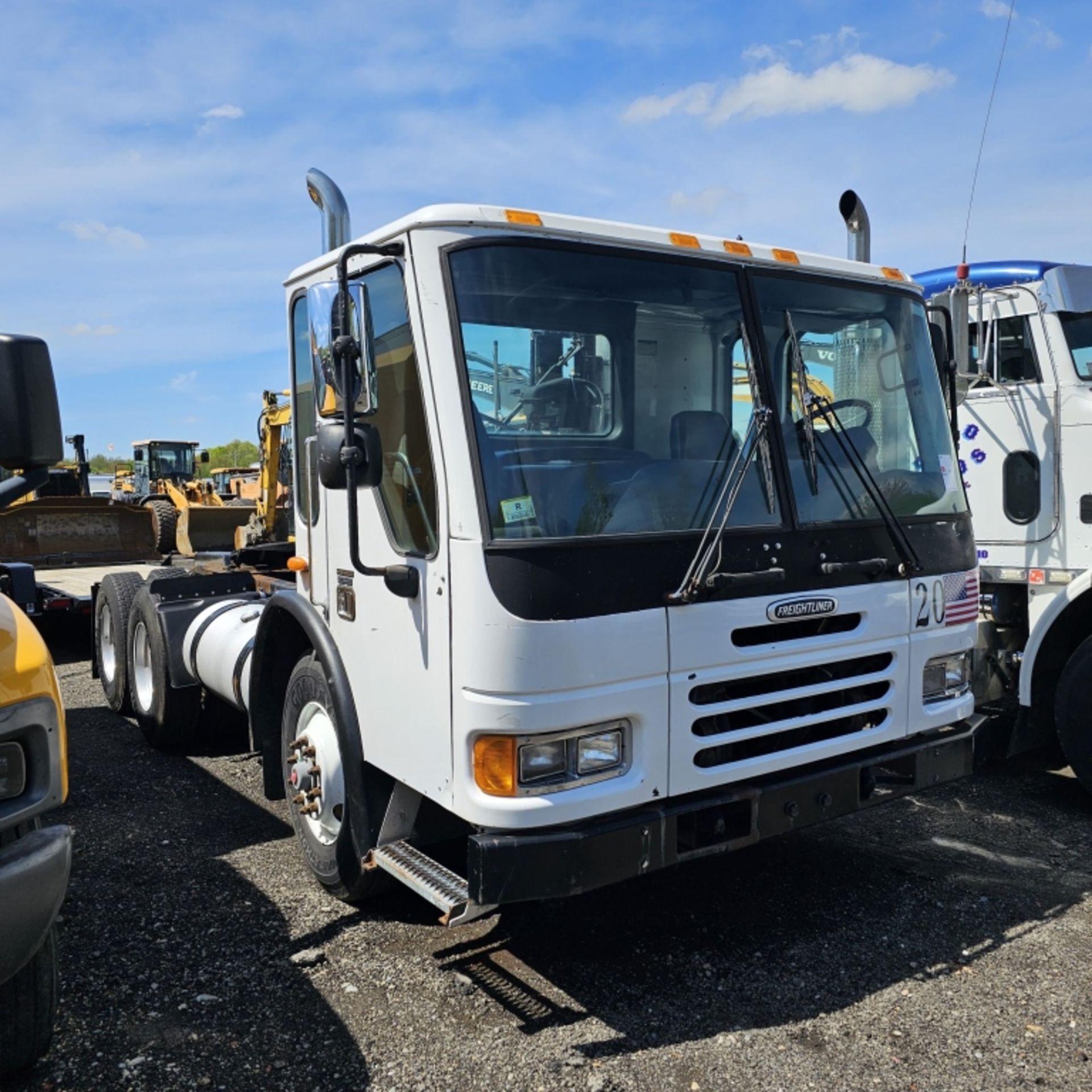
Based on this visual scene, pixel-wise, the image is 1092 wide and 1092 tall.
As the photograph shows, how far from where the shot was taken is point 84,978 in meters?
3.55

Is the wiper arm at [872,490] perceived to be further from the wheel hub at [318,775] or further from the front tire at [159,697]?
the front tire at [159,697]

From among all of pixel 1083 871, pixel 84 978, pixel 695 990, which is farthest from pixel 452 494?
pixel 1083 871

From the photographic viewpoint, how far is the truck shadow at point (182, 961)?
9.98 feet

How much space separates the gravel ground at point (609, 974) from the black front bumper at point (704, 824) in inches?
21.2

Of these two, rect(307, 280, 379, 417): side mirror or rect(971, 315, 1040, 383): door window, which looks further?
rect(971, 315, 1040, 383): door window

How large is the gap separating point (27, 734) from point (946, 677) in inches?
129

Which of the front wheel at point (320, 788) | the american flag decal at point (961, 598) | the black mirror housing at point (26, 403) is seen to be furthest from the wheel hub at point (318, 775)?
the american flag decal at point (961, 598)

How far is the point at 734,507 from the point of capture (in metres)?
3.43

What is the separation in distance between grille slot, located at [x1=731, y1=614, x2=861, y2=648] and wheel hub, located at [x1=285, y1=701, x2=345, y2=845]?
1.59 m

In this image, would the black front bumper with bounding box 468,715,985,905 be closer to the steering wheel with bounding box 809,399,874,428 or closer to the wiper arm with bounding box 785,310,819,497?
the wiper arm with bounding box 785,310,819,497

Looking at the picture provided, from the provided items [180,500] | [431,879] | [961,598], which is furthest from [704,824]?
[180,500]

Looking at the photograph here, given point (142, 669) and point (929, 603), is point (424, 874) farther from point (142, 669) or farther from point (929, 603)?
point (142, 669)

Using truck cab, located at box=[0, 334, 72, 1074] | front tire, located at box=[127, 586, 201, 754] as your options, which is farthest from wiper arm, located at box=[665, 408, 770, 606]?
front tire, located at box=[127, 586, 201, 754]

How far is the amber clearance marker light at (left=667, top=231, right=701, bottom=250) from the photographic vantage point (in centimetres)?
358
